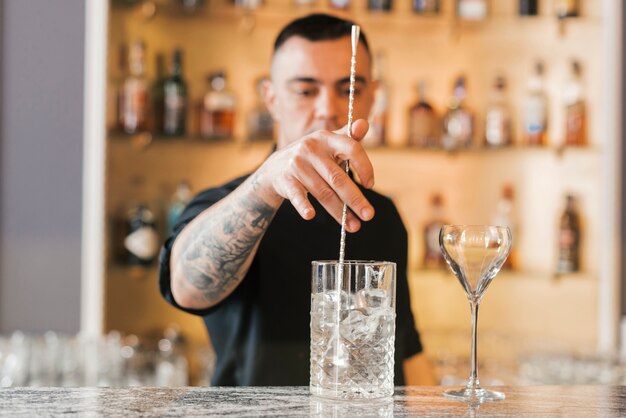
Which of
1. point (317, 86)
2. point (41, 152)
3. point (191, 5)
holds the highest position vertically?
point (191, 5)

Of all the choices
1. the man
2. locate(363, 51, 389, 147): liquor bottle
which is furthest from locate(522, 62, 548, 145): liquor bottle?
the man

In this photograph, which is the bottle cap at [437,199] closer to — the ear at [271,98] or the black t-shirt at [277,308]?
the ear at [271,98]

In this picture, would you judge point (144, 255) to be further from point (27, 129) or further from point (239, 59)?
point (239, 59)

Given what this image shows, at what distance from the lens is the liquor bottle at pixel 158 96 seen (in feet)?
10.3

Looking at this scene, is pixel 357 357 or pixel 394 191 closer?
pixel 357 357

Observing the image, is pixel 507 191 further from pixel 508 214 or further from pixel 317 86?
pixel 317 86

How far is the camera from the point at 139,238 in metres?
3.06

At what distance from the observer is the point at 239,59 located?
325cm

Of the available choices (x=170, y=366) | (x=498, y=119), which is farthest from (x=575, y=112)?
(x=170, y=366)

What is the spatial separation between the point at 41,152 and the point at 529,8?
1.79 meters

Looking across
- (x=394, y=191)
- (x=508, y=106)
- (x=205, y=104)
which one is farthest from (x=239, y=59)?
(x=508, y=106)

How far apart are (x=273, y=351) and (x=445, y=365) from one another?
1562mm

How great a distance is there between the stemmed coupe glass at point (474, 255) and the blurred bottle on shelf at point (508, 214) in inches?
90.8

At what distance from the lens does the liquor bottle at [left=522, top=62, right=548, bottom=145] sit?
10.7 ft
